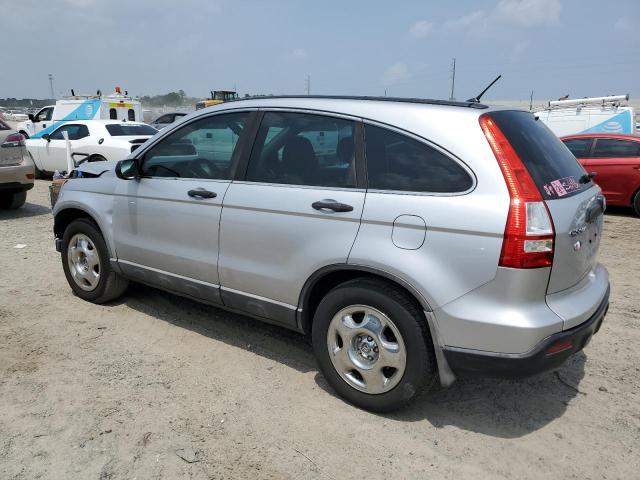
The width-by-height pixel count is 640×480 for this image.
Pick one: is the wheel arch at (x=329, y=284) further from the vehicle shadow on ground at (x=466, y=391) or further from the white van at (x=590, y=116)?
the white van at (x=590, y=116)

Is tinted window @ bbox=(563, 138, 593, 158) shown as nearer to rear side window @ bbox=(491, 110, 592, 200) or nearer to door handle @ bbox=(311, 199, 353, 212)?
rear side window @ bbox=(491, 110, 592, 200)

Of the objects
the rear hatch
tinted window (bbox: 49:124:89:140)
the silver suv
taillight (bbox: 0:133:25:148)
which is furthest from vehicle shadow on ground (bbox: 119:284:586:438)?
tinted window (bbox: 49:124:89:140)

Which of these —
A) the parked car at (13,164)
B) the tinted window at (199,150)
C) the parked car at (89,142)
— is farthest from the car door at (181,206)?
the parked car at (89,142)

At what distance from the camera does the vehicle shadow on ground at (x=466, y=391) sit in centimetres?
305

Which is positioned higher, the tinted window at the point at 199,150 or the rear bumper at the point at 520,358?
the tinted window at the point at 199,150

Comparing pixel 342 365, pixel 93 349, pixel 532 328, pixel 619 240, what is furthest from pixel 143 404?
pixel 619 240

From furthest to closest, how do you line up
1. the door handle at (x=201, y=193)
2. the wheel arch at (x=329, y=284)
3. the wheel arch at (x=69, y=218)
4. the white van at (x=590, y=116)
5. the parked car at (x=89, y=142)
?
the white van at (x=590, y=116) < the parked car at (x=89, y=142) < the wheel arch at (x=69, y=218) < the door handle at (x=201, y=193) < the wheel arch at (x=329, y=284)

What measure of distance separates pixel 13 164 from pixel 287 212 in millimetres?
7017

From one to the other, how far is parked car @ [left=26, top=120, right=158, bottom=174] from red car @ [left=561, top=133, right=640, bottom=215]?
9.06m

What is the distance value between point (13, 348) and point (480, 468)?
10.8 feet

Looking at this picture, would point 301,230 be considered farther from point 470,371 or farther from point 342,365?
point 470,371

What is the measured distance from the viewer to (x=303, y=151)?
3.30 meters

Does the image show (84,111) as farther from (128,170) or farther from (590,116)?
(590,116)

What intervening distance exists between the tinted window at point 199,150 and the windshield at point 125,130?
8274mm
